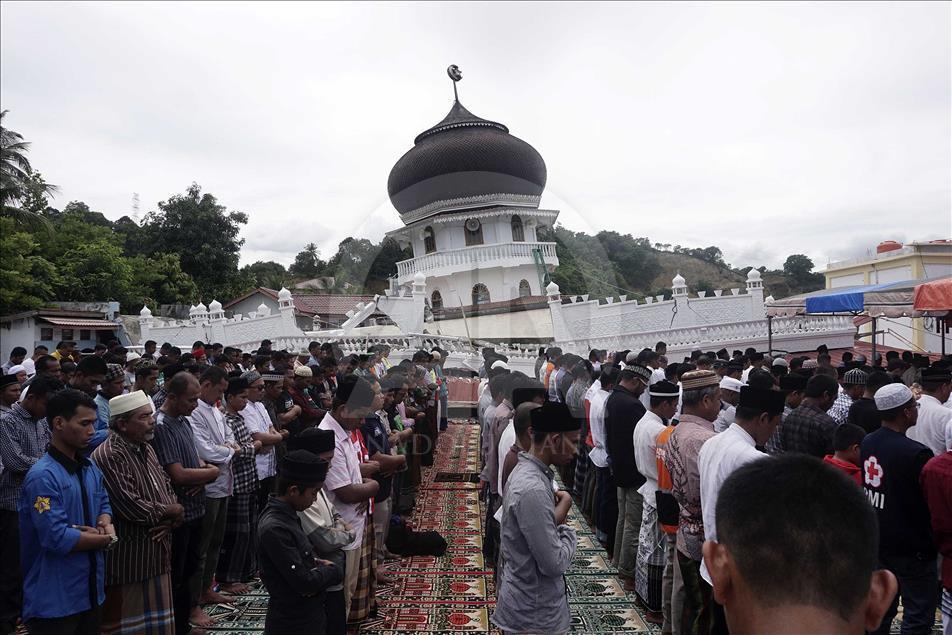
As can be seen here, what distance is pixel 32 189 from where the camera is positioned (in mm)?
24141

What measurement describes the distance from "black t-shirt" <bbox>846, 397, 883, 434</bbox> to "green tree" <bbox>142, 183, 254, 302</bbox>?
27574 mm

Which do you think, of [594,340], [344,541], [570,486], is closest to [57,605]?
[344,541]

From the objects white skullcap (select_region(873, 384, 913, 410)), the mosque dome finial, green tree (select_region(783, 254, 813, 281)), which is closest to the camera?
white skullcap (select_region(873, 384, 913, 410))

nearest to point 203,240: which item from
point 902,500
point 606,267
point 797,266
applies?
point 606,267

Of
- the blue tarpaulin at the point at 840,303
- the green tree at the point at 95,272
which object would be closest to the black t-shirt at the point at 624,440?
the blue tarpaulin at the point at 840,303

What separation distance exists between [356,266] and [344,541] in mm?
10897

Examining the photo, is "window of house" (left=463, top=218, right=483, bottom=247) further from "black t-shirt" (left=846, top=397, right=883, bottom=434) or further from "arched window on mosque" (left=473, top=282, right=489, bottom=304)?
"black t-shirt" (left=846, top=397, right=883, bottom=434)

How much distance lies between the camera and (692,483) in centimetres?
347

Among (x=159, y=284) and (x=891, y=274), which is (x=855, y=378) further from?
(x=159, y=284)

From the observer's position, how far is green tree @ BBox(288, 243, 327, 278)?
30.0 meters

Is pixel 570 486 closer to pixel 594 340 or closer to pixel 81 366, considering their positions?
pixel 81 366

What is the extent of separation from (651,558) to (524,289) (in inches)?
648

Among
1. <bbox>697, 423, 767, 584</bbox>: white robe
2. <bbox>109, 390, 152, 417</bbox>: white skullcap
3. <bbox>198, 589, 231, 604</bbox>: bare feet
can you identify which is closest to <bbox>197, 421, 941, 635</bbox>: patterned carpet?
<bbox>198, 589, 231, 604</bbox>: bare feet

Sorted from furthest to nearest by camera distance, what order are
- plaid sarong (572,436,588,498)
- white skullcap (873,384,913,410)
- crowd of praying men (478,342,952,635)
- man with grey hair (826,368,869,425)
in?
plaid sarong (572,436,588,498), man with grey hair (826,368,869,425), white skullcap (873,384,913,410), crowd of praying men (478,342,952,635)
